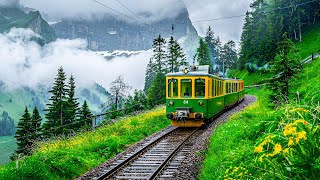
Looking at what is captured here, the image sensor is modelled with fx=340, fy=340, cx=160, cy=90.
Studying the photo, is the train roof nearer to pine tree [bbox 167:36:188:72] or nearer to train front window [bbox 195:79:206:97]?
train front window [bbox 195:79:206:97]

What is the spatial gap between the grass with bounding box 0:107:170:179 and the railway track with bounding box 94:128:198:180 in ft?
3.13

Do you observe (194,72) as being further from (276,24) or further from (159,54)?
(276,24)

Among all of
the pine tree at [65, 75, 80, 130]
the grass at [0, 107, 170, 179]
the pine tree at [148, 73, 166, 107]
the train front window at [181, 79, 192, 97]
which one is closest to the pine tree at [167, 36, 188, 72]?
the pine tree at [148, 73, 166, 107]

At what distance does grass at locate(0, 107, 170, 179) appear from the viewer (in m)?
7.82

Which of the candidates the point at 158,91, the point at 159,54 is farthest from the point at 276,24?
the point at 158,91

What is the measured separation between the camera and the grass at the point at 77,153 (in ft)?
25.6

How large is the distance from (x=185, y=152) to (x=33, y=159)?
466cm

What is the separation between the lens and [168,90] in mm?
16344

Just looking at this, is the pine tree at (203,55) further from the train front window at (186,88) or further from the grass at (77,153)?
the train front window at (186,88)

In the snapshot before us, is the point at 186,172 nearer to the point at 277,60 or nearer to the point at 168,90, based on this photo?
the point at 277,60

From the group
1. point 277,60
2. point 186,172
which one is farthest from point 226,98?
point 186,172

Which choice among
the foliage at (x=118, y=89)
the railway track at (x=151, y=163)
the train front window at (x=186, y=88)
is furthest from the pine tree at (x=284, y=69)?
the foliage at (x=118, y=89)

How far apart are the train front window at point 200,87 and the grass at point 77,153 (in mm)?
2863

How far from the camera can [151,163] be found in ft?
31.0
